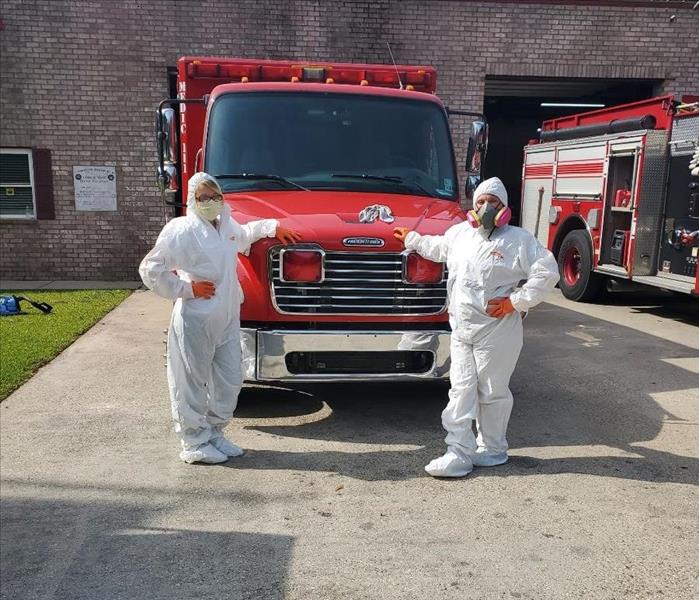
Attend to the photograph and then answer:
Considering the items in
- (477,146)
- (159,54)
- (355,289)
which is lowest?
(355,289)

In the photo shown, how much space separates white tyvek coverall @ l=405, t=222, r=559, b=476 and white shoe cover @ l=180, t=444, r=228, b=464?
4.77 ft

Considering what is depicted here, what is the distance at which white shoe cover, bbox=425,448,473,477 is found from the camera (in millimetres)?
4039

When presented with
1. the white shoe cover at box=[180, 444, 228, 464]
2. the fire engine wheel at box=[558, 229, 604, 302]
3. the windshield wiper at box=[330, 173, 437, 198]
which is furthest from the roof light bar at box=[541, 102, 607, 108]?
the white shoe cover at box=[180, 444, 228, 464]

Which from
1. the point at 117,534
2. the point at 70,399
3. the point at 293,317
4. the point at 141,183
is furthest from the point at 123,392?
the point at 141,183

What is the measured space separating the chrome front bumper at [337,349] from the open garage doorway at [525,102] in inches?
372

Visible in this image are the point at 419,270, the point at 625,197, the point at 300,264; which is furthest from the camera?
the point at 625,197

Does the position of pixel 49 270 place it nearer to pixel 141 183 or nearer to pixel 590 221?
pixel 141 183

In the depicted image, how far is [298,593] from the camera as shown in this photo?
9.43 feet

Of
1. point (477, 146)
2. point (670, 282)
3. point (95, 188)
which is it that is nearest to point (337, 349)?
point (477, 146)

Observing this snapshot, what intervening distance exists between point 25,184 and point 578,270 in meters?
9.74

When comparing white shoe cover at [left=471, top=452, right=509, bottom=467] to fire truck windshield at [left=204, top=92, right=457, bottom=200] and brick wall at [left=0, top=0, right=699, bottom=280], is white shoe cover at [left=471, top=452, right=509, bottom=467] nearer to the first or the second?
fire truck windshield at [left=204, top=92, right=457, bottom=200]

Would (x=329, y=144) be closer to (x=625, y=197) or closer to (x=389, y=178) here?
(x=389, y=178)

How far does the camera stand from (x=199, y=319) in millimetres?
3982

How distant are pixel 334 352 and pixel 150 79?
8.89 metres
